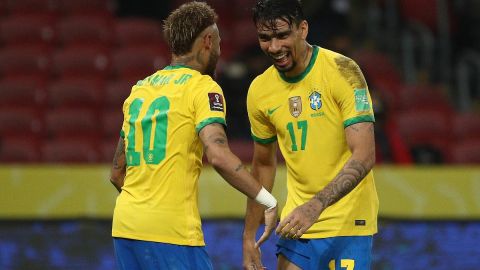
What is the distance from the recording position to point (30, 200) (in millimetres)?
7449

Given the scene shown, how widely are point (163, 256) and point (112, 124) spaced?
5104 millimetres

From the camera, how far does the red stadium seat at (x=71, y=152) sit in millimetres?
8750

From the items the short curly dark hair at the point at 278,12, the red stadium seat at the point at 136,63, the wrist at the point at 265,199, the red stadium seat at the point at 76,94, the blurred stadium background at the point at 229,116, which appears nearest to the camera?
the wrist at the point at 265,199

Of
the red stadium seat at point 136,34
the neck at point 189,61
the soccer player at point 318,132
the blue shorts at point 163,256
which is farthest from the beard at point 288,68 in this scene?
the red stadium seat at point 136,34

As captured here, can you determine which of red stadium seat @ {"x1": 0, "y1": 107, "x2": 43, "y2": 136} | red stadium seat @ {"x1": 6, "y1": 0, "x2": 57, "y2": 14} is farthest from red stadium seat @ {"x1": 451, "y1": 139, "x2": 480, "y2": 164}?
red stadium seat @ {"x1": 6, "y1": 0, "x2": 57, "y2": 14}

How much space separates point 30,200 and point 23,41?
3059 mm

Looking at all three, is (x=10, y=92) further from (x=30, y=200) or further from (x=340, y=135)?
(x=340, y=135)

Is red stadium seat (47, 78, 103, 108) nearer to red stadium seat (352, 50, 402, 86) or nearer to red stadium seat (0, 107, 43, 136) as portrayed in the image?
red stadium seat (0, 107, 43, 136)

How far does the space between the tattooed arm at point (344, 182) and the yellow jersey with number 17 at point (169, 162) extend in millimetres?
386

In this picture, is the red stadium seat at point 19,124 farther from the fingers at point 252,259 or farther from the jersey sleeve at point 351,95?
the jersey sleeve at point 351,95

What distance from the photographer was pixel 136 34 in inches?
396

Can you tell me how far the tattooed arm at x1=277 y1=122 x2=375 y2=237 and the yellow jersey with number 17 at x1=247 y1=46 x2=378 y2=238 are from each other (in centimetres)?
8

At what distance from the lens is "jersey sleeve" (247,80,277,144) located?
4.62m

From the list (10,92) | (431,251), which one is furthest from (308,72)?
(10,92)
